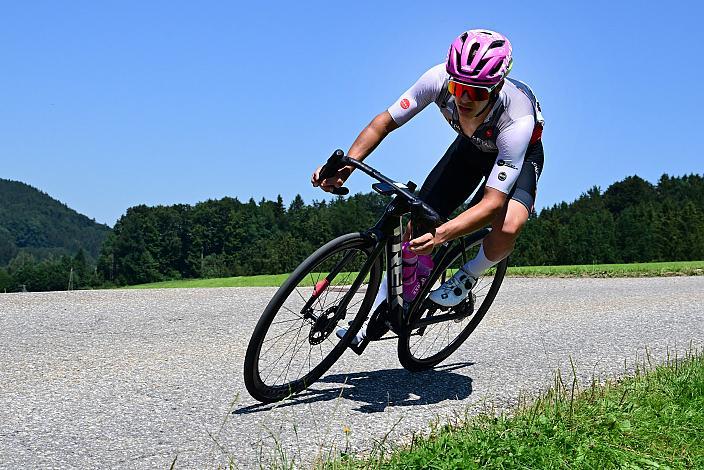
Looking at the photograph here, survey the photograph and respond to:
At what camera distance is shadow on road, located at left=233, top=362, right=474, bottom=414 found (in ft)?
16.4

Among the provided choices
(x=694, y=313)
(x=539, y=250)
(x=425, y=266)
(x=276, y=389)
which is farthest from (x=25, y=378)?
(x=539, y=250)

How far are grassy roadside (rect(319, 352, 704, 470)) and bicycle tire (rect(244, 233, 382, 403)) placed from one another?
104 centimetres

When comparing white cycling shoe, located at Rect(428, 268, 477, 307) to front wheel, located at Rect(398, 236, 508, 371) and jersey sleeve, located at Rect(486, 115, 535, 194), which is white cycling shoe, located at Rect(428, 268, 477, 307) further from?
jersey sleeve, located at Rect(486, 115, 535, 194)

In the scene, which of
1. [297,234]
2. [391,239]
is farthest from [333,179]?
[297,234]

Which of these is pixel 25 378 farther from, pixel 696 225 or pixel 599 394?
pixel 696 225

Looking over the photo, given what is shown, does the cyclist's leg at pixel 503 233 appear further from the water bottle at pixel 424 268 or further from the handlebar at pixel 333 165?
the handlebar at pixel 333 165

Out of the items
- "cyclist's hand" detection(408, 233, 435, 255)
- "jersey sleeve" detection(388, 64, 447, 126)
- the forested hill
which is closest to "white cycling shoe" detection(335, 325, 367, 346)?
"cyclist's hand" detection(408, 233, 435, 255)

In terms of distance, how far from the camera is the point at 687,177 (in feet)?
397

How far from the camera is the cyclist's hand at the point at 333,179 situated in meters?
5.16

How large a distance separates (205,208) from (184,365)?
128910mm

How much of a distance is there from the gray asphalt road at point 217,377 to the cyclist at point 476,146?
0.89m

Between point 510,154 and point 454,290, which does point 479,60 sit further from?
point 454,290

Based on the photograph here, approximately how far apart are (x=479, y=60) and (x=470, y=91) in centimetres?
20

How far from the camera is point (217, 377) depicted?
5.62 metres
